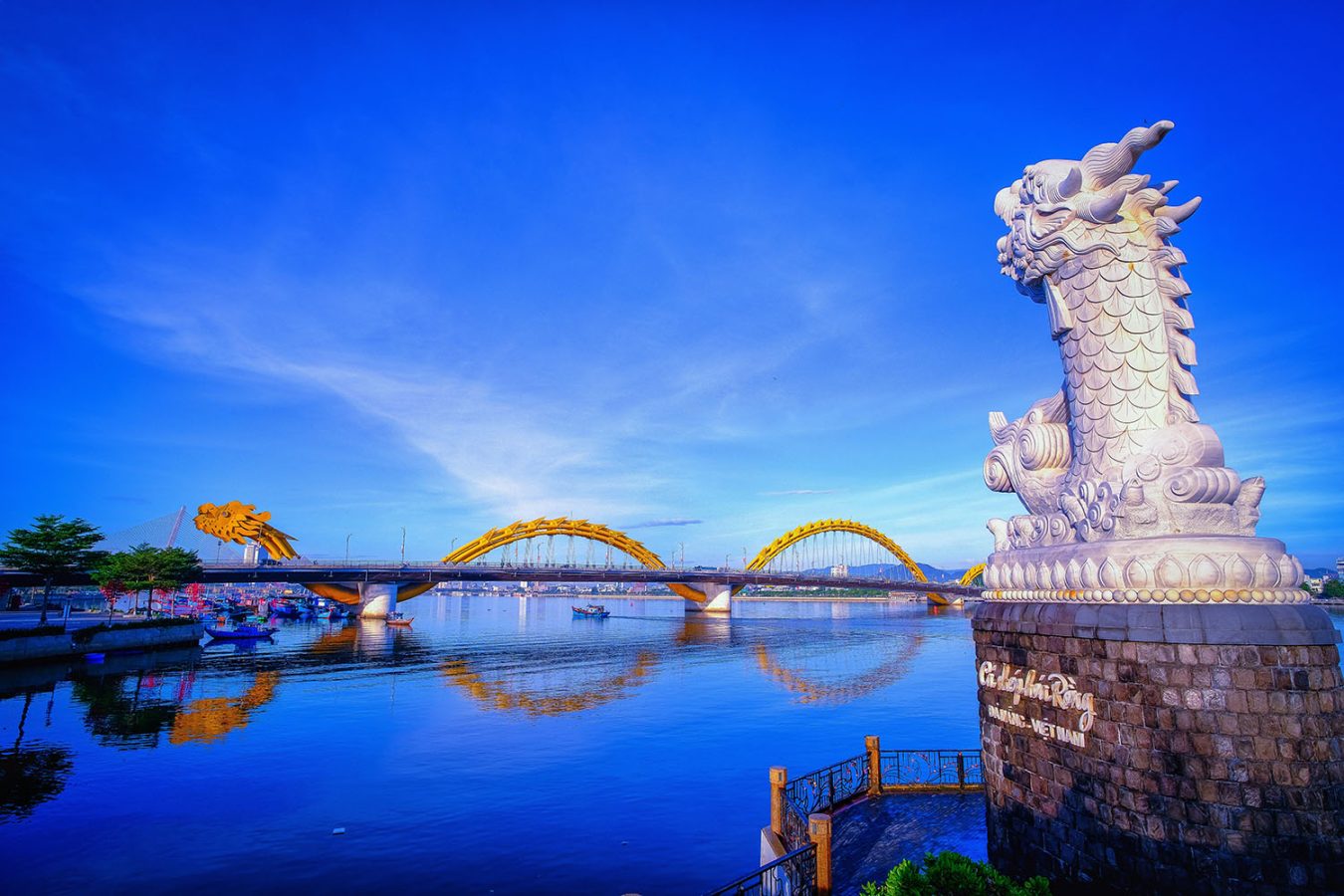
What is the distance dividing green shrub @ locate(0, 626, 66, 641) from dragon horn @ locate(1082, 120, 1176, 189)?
2161 inches

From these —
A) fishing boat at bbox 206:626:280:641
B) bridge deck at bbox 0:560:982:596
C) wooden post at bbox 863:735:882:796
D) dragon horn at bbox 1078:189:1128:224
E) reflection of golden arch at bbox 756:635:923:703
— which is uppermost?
dragon horn at bbox 1078:189:1128:224

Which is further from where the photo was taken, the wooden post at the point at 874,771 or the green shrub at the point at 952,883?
the wooden post at the point at 874,771

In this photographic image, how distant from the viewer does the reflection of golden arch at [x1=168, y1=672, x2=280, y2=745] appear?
1077 inches

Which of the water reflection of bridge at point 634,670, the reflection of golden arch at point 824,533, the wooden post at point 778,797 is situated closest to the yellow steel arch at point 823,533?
the reflection of golden arch at point 824,533

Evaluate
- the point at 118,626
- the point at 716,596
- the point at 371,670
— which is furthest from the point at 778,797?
the point at 716,596

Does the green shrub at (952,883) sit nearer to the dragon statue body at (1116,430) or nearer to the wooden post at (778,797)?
the dragon statue body at (1116,430)

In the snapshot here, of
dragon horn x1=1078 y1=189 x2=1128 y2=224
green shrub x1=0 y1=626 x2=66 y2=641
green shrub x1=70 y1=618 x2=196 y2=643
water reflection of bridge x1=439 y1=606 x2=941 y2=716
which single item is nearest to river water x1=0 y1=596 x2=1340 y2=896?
water reflection of bridge x1=439 y1=606 x2=941 y2=716

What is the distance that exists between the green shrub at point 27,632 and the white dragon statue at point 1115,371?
53.1 meters

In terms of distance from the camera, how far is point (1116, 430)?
9.37m

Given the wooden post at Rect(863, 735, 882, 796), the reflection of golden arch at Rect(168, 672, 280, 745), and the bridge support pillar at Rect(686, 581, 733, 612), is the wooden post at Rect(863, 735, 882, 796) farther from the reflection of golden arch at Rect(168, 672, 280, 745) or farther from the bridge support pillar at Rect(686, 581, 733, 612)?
the bridge support pillar at Rect(686, 581, 733, 612)

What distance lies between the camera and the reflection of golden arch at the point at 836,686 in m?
39.8

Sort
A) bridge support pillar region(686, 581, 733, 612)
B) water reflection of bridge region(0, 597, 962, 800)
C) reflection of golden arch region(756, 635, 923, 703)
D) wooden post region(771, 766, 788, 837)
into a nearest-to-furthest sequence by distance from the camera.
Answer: wooden post region(771, 766, 788, 837) → water reflection of bridge region(0, 597, 962, 800) → reflection of golden arch region(756, 635, 923, 703) → bridge support pillar region(686, 581, 733, 612)

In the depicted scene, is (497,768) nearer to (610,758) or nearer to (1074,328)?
(610,758)

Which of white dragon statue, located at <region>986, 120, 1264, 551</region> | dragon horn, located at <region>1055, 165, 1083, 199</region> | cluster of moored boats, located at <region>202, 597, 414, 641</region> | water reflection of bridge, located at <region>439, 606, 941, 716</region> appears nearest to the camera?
white dragon statue, located at <region>986, 120, 1264, 551</region>
